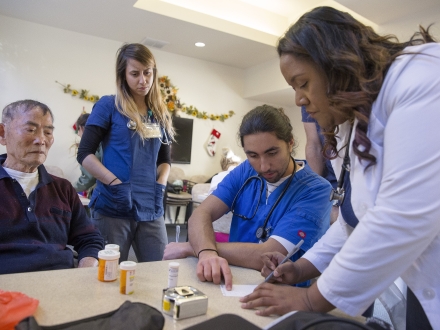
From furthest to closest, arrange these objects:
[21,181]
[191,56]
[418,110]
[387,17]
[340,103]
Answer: [191,56] < [387,17] < [21,181] < [340,103] < [418,110]

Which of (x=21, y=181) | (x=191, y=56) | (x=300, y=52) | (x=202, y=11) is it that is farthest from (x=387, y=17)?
(x=21, y=181)

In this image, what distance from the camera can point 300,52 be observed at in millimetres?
836

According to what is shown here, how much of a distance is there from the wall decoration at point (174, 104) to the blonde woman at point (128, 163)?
4.07 metres

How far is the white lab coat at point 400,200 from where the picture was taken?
2.06ft

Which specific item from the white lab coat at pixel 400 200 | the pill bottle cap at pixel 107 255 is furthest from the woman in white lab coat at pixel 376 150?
the pill bottle cap at pixel 107 255

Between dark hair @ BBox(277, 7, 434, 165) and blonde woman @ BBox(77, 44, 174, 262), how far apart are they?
1222mm

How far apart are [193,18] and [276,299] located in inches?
178

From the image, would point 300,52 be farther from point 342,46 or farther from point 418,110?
Answer: point 418,110

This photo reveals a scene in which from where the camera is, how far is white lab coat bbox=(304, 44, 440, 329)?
0.63m

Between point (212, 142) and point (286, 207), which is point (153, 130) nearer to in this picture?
point (286, 207)

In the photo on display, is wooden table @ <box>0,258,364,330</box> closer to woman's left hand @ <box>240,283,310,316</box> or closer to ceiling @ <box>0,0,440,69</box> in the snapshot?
woman's left hand @ <box>240,283,310,316</box>

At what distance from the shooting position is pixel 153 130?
6.41ft

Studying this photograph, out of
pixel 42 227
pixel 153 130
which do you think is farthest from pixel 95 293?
pixel 153 130

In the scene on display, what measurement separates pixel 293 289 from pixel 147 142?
1265 mm
